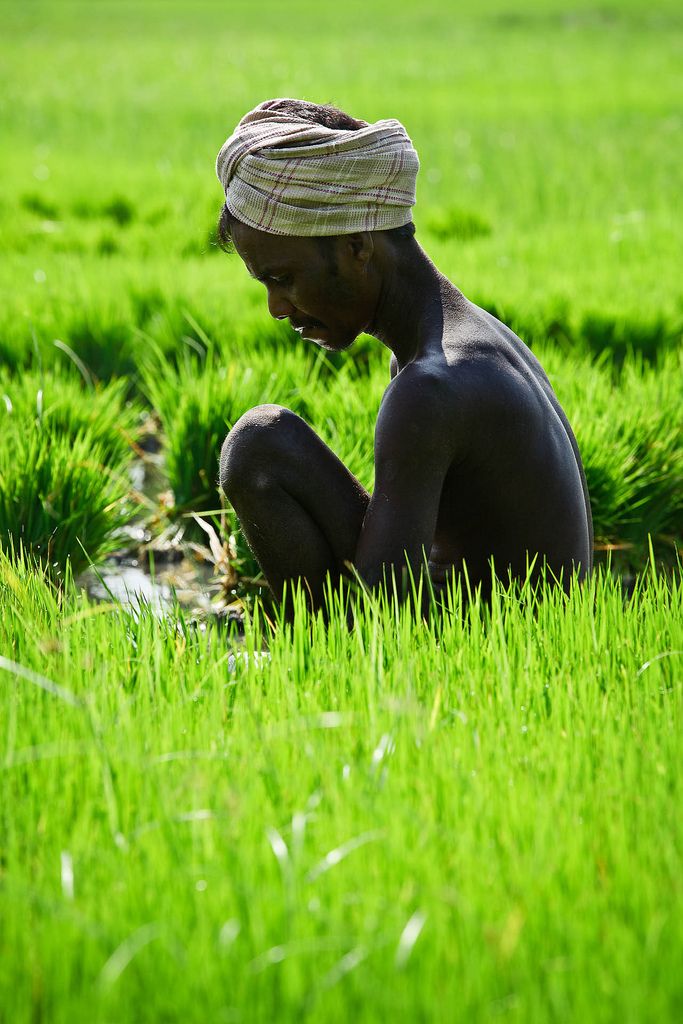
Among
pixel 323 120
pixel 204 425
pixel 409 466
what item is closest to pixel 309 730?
pixel 409 466

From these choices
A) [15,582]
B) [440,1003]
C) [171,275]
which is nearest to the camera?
[440,1003]

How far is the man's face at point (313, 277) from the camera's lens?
210cm

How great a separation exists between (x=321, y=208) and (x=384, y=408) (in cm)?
42

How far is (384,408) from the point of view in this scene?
76.5 inches

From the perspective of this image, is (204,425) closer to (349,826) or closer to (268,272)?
(268,272)

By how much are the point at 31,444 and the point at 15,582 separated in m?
0.92

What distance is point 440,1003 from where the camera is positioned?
111cm

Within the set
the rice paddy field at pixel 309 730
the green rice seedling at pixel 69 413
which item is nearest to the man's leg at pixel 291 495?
the rice paddy field at pixel 309 730

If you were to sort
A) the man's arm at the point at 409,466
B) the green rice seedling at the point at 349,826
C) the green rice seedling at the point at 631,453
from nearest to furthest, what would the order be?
the green rice seedling at the point at 349,826 < the man's arm at the point at 409,466 < the green rice seedling at the point at 631,453

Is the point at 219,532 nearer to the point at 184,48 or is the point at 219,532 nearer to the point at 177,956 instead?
the point at 177,956

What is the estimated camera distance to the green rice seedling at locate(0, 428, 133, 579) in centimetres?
299

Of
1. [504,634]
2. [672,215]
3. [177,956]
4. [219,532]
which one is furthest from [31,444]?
[672,215]

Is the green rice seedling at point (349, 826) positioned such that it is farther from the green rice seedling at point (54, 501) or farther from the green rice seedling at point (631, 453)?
the green rice seedling at point (631, 453)

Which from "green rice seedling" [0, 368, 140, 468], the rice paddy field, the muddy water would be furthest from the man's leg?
"green rice seedling" [0, 368, 140, 468]
